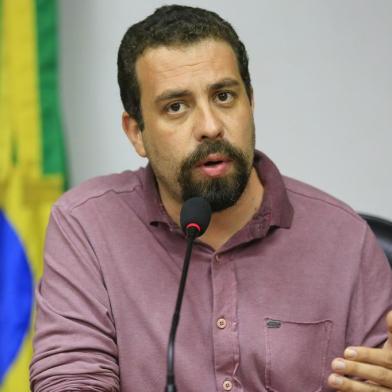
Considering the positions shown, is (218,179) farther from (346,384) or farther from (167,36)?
(346,384)

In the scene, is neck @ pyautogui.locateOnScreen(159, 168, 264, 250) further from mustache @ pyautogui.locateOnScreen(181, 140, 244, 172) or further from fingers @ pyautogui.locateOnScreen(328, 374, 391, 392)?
fingers @ pyautogui.locateOnScreen(328, 374, 391, 392)

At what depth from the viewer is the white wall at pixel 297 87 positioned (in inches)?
95.7

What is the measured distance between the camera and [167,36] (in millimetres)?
1715

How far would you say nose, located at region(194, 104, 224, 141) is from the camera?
1.62m

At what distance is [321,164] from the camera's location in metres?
2.51

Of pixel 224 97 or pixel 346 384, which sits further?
pixel 224 97

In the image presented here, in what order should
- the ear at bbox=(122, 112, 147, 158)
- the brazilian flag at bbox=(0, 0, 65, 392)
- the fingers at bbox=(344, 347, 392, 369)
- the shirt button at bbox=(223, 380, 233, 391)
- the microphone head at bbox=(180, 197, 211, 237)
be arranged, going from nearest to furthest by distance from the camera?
the microphone head at bbox=(180, 197, 211, 237) → the fingers at bbox=(344, 347, 392, 369) → the shirt button at bbox=(223, 380, 233, 391) → the ear at bbox=(122, 112, 147, 158) → the brazilian flag at bbox=(0, 0, 65, 392)

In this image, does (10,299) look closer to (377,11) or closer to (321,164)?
(321,164)

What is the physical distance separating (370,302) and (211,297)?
0.34 meters

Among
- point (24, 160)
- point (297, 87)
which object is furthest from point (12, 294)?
point (297, 87)

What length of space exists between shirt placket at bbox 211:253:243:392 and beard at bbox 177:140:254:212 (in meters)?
0.16

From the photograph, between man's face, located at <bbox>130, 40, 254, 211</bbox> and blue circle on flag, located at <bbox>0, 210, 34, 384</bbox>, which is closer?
man's face, located at <bbox>130, 40, 254, 211</bbox>

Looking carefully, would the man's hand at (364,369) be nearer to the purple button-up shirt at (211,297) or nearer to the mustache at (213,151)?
the purple button-up shirt at (211,297)

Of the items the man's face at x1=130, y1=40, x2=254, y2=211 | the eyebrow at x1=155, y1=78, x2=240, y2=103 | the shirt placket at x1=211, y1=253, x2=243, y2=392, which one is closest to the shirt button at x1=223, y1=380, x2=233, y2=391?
the shirt placket at x1=211, y1=253, x2=243, y2=392
